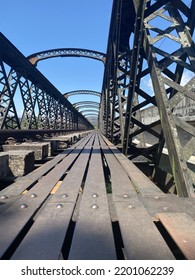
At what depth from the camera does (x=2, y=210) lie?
5.51 feet

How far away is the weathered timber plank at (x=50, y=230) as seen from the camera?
112cm

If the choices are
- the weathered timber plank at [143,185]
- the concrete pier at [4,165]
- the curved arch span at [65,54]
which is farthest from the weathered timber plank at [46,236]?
the curved arch span at [65,54]

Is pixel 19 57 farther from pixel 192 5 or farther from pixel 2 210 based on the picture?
pixel 2 210

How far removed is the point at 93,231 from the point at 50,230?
0.27 m

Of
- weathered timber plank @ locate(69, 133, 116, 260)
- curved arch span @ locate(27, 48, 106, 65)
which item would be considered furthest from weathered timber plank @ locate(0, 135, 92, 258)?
curved arch span @ locate(27, 48, 106, 65)

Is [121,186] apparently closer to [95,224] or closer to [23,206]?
[95,224]

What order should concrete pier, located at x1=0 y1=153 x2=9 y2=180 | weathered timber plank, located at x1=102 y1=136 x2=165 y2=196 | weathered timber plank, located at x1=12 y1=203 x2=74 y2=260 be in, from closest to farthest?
1. weathered timber plank, located at x1=12 y1=203 x2=74 y2=260
2. weathered timber plank, located at x1=102 y1=136 x2=165 y2=196
3. concrete pier, located at x1=0 y1=153 x2=9 y2=180

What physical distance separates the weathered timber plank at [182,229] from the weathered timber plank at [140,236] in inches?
3.3

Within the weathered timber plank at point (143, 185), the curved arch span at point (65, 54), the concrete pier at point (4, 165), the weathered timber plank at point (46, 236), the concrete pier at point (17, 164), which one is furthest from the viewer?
the curved arch span at point (65, 54)

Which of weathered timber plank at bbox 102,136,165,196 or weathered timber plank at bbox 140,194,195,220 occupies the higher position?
weathered timber plank at bbox 102,136,165,196

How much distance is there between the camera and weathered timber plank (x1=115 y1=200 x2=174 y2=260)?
1.13m

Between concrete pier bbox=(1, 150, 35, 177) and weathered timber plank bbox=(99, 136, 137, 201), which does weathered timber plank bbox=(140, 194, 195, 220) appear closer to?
weathered timber plank bbox=(99, 136, 137, 201)

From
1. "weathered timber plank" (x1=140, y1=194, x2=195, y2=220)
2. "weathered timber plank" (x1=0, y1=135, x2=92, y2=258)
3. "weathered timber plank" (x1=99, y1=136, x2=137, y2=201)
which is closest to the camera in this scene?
"weathered timber plank" (x1=0, y1=135, x2=92, y2=258)

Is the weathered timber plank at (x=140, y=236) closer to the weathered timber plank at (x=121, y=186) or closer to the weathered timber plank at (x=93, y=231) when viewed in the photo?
the weathered timber plank at (x=93, y=231)
